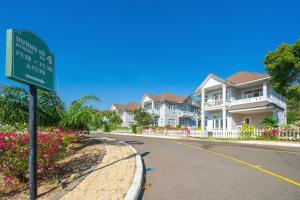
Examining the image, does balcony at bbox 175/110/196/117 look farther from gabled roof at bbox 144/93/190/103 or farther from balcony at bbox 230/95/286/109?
balcony at bbox 230/95/286/109

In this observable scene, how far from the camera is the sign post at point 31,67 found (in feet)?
14.7

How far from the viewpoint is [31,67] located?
4988 mm

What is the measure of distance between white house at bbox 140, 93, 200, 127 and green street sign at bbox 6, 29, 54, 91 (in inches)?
2010

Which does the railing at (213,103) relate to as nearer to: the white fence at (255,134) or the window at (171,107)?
the white fence at (255,134)

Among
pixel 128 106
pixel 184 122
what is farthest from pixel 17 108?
pixel 128 106

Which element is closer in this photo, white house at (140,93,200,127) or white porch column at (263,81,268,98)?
white porch column at (263,81,268,98)

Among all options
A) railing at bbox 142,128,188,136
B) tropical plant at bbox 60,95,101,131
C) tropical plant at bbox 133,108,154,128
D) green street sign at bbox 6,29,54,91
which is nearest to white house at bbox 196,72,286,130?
railing at bbox 142,128,188,136

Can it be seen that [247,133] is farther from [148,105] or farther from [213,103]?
[148,105]

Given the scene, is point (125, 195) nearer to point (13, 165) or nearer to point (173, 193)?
point (173, 193)

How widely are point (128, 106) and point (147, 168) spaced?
64.3 meters

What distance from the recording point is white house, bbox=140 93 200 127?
187ft

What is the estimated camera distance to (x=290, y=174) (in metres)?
7.52

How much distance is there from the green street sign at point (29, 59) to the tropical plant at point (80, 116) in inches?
285

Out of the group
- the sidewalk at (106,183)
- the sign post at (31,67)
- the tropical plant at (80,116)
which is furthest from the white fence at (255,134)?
the sign post at (31,67)
